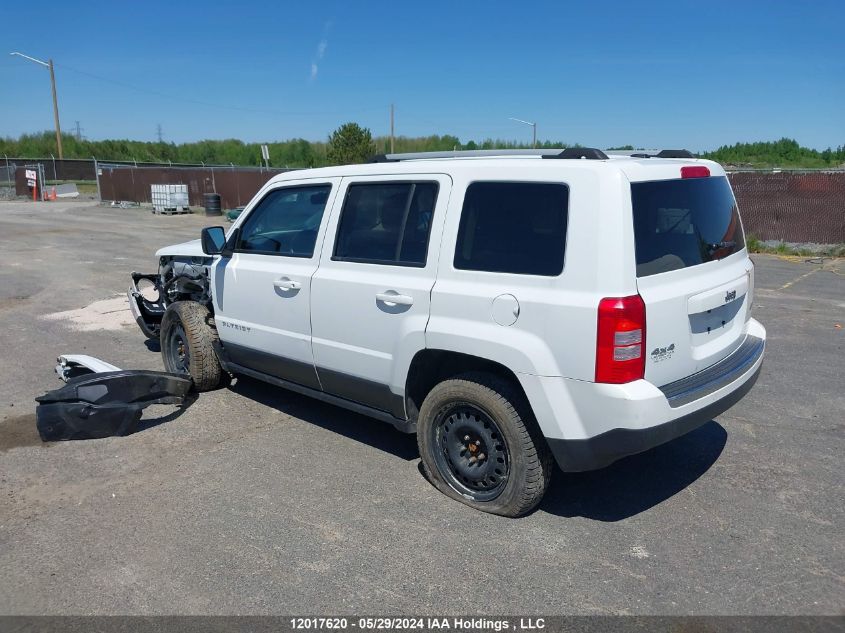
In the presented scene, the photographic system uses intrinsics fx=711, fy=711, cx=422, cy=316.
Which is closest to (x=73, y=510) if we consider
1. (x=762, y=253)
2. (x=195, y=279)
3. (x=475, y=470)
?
(x=475, y=470)

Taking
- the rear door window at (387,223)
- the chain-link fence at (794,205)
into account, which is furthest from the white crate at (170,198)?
the rear door window at (387,223)

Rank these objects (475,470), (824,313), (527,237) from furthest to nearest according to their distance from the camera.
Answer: (824,313) < (475,470) < (527,237)

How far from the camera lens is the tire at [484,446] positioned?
12.6 ft

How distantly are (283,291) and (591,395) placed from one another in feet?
8.08

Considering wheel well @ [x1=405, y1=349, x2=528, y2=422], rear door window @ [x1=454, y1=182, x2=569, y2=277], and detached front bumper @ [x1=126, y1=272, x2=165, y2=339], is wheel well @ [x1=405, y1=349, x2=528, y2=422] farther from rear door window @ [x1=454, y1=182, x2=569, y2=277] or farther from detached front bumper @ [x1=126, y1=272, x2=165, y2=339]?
Result: detached front bumper @ [x1=126, y1=272, x2=165, y2=339]

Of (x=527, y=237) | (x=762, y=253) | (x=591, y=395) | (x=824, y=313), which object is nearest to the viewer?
(x=591, y=395)

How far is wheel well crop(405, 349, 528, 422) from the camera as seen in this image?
399 cm

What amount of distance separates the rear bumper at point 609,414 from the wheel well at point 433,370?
354 millimetres

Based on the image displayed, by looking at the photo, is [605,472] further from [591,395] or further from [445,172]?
[445,172]

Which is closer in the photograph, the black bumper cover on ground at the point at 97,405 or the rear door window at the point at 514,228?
the rear door window at the point at 514,228

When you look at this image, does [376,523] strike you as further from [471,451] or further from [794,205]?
[794,205]

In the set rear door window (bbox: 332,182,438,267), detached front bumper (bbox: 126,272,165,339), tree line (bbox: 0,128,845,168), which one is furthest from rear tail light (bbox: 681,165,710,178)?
tree line (bbox: 0,128,845,168)

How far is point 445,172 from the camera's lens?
13.6ft

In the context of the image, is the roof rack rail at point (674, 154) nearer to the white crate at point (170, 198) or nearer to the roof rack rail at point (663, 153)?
the roof rack rail at point (663, 153)
